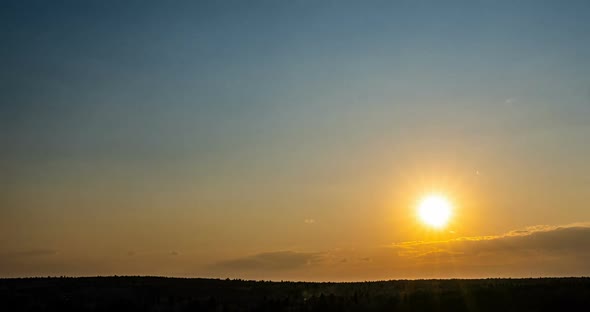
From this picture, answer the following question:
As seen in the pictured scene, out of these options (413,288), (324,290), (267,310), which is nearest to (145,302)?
(267,310)

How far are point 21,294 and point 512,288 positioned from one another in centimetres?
4950

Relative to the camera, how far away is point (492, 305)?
5347cm

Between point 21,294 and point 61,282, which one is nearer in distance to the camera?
point 21,294

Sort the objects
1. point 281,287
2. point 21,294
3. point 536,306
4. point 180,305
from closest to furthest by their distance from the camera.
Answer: point 536,306 < point 180,305 < point 21,294 < point 281,287

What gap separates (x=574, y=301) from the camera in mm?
52469

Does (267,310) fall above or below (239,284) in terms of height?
below

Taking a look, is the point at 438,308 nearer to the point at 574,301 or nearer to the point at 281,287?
the point at 574,301

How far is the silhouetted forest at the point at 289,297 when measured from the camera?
5381cm

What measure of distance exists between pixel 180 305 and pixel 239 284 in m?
16.6

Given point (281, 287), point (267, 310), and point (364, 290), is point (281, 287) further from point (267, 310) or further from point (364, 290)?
A: point (267, 310)

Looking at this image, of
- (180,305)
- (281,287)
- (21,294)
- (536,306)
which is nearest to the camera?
(536,306)

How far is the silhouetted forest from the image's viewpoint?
5381 centimetres

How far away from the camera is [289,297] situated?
59.5 m

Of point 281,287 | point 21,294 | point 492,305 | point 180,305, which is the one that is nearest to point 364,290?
point 281,287
